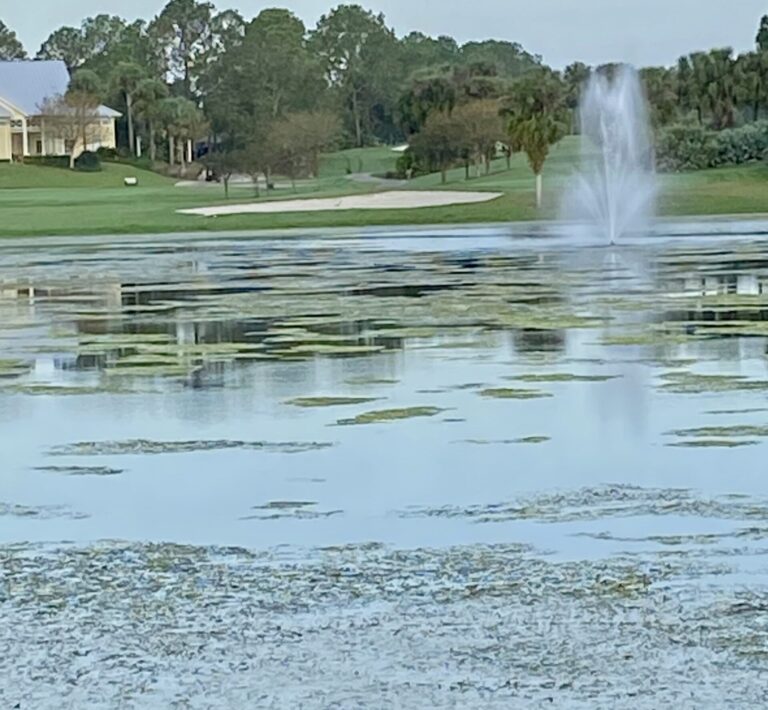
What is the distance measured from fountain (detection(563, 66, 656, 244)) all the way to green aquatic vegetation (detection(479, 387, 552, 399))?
2662 centimetres

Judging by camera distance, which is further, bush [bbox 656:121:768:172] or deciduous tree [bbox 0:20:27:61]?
deciduous tree [bbox 0:20:27:61]

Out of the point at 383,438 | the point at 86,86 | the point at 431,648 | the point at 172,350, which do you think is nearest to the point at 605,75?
the point at 86,86

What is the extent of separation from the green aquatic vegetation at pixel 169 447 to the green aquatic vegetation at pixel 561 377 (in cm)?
334

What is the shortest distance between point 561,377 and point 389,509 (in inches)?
213

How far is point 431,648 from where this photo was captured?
23.9ft

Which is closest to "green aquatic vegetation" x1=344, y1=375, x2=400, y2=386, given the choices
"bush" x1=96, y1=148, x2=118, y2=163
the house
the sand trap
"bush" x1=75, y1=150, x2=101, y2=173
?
the sand trap

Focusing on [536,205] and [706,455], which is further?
[536,205]

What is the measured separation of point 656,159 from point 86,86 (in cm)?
5429

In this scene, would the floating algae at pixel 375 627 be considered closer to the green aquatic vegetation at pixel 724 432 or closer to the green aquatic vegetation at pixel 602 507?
the green aquatic vegetation at pixel 602 507

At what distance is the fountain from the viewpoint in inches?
1877

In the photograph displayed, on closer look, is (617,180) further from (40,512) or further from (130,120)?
(130,120)

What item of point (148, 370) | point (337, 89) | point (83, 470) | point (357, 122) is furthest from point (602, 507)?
point (337, 89)

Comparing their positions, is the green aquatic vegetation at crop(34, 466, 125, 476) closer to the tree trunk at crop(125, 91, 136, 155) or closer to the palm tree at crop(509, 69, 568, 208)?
the palm tree at crop(509, 69, 568, 208)

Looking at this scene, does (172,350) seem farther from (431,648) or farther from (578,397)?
(431,648)
